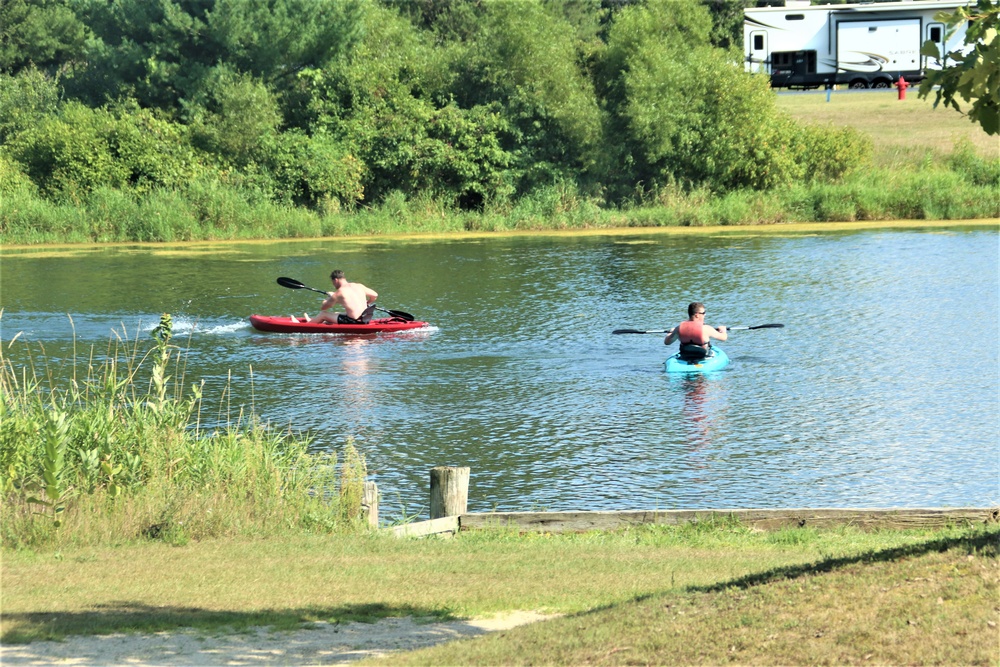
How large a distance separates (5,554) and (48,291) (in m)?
20.7

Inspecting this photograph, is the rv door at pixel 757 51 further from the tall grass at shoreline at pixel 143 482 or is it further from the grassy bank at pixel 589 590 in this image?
the grassy bank at pixel 589 590

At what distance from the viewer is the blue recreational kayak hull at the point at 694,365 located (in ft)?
61.7

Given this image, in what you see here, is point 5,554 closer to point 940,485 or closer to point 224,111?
point 940,485

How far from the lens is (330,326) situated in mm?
22672

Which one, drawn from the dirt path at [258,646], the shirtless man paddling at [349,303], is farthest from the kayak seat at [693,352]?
the dirt path at [258,646]

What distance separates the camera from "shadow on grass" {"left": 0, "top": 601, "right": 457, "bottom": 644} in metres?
6.89

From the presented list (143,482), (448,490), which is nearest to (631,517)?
(448,490)

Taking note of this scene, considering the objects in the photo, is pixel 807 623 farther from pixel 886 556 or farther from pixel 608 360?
pixel 608 360

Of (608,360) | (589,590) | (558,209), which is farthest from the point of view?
(558,209)

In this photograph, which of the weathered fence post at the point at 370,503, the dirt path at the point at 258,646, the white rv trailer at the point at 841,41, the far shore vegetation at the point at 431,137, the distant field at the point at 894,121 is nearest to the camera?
the dirt path at the point at 258,646

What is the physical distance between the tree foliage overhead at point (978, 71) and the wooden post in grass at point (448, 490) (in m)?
5.01

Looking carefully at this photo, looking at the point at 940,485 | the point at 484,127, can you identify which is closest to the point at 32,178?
the point at 484,127

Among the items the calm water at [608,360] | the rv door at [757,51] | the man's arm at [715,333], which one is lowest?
the calm water at [608,360]

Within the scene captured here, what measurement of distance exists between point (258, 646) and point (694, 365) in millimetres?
12859
